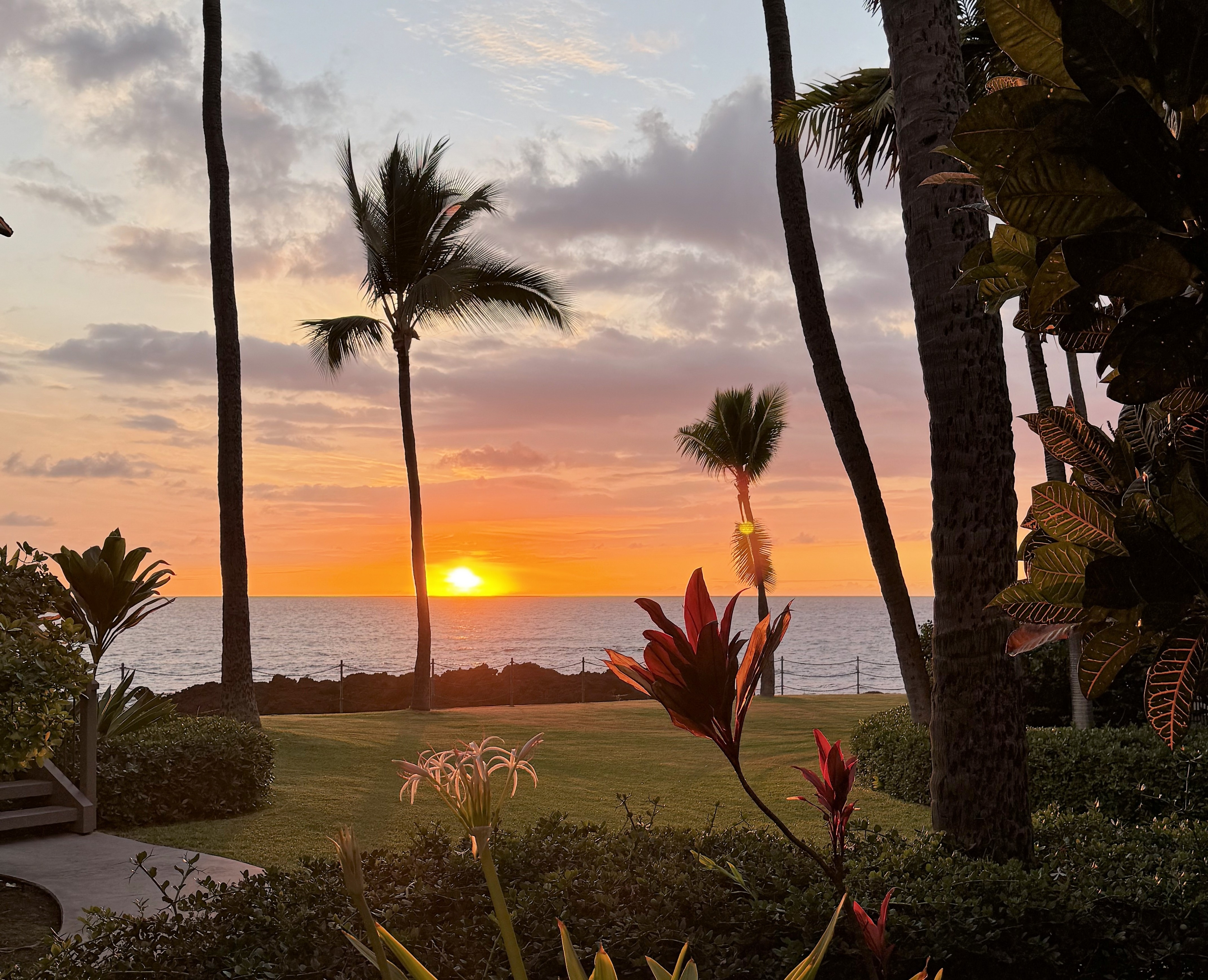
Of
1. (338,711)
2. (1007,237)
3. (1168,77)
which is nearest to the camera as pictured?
(1168,77)

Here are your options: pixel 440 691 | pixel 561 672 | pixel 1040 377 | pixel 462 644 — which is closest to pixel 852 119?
pixel 1040 377

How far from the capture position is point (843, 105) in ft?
34.3

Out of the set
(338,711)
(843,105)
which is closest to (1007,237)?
(843,105)

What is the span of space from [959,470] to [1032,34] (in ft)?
12.1

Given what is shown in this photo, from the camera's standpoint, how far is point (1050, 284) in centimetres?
111

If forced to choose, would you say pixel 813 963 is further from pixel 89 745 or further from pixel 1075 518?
pixel 89 745

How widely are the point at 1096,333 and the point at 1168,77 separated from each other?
42cm

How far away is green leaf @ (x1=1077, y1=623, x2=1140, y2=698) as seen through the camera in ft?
4.10

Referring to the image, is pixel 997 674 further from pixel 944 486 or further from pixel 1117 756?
pixel 1117 756

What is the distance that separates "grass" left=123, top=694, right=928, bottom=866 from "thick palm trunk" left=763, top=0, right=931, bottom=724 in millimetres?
1307

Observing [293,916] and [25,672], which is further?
[25,672]

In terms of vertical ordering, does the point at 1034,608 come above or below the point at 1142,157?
below

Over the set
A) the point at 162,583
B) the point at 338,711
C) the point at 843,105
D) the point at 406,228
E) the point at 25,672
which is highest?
the point at 406,228

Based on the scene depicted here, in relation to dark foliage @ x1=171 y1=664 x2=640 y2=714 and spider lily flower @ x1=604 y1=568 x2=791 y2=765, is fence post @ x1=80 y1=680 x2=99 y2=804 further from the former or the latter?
dark foliage @ x1=171 y1=664 x2=640 y2=714
